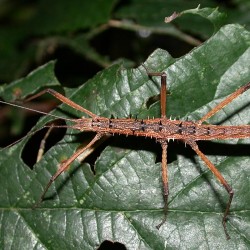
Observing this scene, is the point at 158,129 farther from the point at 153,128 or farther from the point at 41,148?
the point at 41,148

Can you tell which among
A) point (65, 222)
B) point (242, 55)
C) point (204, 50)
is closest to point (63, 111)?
point (65, 222)

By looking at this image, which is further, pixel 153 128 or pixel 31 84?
pixel 31 84

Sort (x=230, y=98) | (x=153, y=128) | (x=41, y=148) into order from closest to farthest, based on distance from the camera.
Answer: (x=230, y=98), (x=153, y=128), (x=41, y=148)

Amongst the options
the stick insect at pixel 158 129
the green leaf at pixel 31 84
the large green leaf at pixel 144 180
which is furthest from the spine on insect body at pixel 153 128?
the green leaf at pixel 31 84

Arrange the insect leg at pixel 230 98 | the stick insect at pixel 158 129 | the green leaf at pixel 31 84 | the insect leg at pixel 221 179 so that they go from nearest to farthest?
the insect leg at pixel 221 179 → the insect leg at pixel 230 98 → the stick insect at pixel 158 129 → the green leaf at pixel 31 84

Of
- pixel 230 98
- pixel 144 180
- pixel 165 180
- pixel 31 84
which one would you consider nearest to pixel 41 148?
pixel 31 84

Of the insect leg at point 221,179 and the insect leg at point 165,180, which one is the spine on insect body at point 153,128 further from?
the insect leg at point 165,180

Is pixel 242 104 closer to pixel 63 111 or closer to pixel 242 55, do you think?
pixel 242 55
